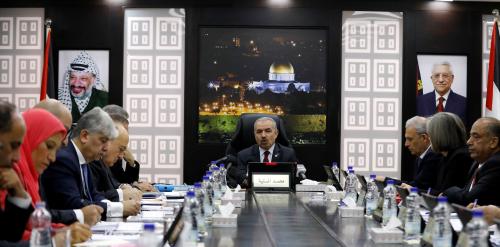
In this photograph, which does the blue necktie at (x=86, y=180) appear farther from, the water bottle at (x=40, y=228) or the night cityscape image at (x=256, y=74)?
the night cityscape image at (x=256, y=74)

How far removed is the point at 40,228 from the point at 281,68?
6.21 metres

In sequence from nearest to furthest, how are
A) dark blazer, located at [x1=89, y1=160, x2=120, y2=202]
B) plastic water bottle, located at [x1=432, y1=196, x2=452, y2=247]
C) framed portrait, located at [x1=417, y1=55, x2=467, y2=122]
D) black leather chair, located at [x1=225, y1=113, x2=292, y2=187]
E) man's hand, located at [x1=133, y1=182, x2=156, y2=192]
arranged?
plastic water bottle, located at [x1=432, y1=196, x2=452, y2=247] < dark blazer, located at [x1=89, y1=160, x2=120, y2=202] < man's hand, located at [x1=133, y1=182, x2=156, y2=192] < black leather chair, located at [x1=225, y1=113, x2=292, y2=187] < framed portrait, located at [x1=417, y1=55, x2=467, y2=122]

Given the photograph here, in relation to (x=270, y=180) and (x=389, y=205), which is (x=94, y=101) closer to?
(x=270, y=180)

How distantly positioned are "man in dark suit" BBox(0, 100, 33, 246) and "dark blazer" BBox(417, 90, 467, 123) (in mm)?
6509

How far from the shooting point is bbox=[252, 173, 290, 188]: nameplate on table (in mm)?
6125

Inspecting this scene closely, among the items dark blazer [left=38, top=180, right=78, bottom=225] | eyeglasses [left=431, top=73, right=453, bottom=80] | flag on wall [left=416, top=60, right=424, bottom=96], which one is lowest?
dark blazer [left=38, top=180, right=78, bottom=225]

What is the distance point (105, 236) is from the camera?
3109 mm

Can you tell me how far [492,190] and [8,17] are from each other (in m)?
6.39

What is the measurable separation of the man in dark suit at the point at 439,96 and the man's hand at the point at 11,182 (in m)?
6.58

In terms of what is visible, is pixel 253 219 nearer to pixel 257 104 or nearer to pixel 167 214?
pixel 167 214

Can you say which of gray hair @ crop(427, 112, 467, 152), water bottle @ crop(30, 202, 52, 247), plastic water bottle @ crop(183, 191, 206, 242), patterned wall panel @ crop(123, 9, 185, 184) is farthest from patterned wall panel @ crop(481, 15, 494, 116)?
water bottle @ crop(30, 202, 52, 247)

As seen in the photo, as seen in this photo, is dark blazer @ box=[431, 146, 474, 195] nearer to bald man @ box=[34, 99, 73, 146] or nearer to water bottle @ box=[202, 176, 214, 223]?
water bottle @ box=[202, 176, 214, 223]

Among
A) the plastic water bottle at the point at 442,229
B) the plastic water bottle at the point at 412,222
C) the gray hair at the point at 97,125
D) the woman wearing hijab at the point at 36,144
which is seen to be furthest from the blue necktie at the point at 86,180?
the plastic water bottle at the point at 442,229

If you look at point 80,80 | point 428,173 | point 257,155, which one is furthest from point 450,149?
point 80,80
